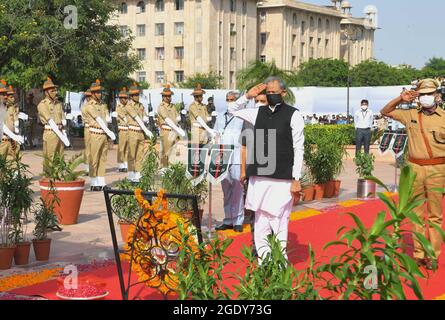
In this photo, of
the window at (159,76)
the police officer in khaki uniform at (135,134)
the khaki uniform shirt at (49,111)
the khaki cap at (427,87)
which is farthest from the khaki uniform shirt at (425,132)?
the window at (159,76)

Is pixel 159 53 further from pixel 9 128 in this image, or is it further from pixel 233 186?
pixel 233 186

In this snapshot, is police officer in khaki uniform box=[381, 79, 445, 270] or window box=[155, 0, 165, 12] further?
window box=[155, 0, 165, 12]

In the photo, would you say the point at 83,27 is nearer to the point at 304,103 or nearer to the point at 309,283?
the point at 304,103

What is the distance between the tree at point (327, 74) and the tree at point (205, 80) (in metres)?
9.48

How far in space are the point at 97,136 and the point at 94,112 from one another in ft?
1.56

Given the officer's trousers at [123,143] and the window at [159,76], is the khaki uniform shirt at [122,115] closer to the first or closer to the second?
the officer's trousers at [123,143]

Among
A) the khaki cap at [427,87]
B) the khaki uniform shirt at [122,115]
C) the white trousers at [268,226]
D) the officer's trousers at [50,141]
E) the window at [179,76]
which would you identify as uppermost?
the window at [179,76]

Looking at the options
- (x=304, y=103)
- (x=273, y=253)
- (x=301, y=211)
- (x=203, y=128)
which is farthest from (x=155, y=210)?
(x=304, y=103)

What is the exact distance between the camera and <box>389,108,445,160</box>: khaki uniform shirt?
321 inches

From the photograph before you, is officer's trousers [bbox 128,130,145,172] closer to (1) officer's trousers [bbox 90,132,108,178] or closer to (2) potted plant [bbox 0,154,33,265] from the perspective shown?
(1) officer's trousers [bbox 90,132,108,178]

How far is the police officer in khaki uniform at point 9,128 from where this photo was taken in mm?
13500

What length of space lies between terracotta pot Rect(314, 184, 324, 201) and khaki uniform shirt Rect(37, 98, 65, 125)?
4.71 metres

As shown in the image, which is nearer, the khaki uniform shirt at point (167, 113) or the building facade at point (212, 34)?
Answer: the khaki uniform shirt at point (167, 113)

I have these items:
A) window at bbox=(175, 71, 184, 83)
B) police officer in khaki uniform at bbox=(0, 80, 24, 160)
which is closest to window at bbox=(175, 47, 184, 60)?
window at bbox=(175, 71, 184, 83)
